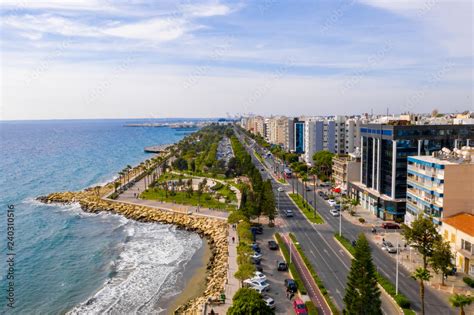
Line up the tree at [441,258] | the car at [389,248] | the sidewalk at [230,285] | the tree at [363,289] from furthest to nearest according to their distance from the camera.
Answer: the car at [389,248], the tree at [441,258], the sidewalk at [230,285], the tree at [363,289]

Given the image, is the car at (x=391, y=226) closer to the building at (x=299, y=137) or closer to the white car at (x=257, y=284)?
the white car at (x=257, y=284)

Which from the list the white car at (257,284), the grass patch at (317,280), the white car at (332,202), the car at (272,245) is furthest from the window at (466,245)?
the white car at (332,202)

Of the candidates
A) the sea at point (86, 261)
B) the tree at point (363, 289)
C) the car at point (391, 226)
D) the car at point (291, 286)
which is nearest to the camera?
the tree at point (363, 289)

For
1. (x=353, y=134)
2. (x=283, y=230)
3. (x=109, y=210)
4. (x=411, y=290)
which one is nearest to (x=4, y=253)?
(x=109, y=210)

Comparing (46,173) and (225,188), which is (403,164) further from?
(46,173)

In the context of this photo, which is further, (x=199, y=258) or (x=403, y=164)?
(x=403, y=164)

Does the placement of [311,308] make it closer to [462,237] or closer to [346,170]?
[462,237]
